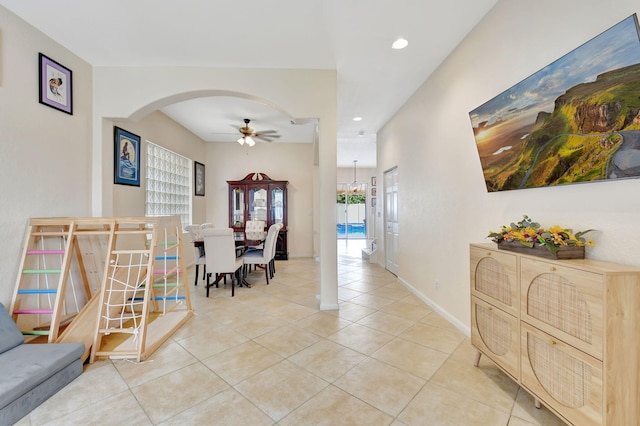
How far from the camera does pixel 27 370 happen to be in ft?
5.28

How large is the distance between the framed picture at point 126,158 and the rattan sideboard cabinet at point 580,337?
4.41 meters

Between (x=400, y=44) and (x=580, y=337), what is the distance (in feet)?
8.80

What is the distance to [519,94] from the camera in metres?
1.78

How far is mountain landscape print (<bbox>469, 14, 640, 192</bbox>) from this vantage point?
1172 mm

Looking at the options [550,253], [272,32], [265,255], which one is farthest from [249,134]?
[550,253]

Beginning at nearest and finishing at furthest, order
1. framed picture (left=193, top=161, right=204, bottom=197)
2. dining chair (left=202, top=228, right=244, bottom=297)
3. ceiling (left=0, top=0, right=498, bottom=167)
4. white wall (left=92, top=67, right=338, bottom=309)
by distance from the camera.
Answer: ceiling (left=0, top=0, right=498, bottom=167)
white wall (left=92, top=67, right=338, bottom=309)
dining chair (left=202, top=228, right=244, bottom=297)
framed picture (left=193, top=161, right=204, bottom=197)

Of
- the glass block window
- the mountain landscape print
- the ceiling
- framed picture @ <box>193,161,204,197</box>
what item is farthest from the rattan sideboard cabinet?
framed picture @ <box>193,161,204,197</box>

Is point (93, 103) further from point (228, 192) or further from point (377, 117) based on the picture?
point (377, 117)

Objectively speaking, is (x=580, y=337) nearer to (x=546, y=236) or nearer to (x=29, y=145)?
(x=546, y=236)

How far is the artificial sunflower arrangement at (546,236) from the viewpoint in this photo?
1396 mm

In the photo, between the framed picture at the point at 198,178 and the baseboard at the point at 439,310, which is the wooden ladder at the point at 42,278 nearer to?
the framed picture at the point at 198,178

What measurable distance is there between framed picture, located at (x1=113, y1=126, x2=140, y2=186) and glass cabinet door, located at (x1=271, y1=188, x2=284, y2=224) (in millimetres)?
2911

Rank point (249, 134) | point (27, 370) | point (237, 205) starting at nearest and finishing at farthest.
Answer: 1. point (27, 370)
2. point (249, 134)
3. point (237, 205)

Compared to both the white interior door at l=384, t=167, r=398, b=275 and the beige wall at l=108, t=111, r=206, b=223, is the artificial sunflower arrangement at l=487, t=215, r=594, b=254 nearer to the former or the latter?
the white interior door at l=384, t=167, r=398, b=275
